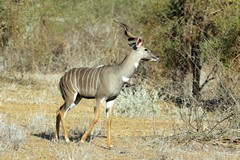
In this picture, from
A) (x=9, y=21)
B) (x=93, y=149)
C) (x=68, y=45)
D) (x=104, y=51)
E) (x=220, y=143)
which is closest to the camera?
(x=93, y=149)

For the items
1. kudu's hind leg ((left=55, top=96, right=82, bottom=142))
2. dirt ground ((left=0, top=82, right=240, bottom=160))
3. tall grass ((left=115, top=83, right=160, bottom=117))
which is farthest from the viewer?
tall grass ((left=115, top=83, right=160, bottom=117))

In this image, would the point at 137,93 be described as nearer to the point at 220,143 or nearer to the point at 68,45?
the point at 220,143

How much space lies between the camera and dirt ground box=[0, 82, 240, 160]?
27.5 feet

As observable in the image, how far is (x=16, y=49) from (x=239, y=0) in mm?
6797

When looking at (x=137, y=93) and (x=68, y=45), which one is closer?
(x=137, y=93)

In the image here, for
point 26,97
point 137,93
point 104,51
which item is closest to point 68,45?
point 104,51

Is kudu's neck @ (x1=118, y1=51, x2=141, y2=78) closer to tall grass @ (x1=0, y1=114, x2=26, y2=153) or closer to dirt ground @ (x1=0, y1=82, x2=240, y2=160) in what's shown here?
dirt ground @ (x1=0, y1=82, x2=240, y2=160)

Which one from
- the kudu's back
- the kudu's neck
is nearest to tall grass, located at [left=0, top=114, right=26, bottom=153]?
the kudu's back

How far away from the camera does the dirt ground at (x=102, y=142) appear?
8391mm

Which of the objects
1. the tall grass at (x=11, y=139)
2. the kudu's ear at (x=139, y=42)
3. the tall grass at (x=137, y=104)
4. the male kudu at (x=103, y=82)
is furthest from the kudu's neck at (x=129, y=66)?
the tall grass at (x=137, y=104)

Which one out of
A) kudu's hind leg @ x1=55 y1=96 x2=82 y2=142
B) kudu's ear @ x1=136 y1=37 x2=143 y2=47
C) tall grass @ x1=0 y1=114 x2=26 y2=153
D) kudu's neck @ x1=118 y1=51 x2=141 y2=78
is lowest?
tall grass @ x1=0 y1=114 x2=26 y2=153

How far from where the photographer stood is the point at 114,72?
30.6 ft

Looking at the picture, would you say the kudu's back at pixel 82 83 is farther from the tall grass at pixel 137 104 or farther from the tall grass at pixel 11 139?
the tall grass at pixel 137 104

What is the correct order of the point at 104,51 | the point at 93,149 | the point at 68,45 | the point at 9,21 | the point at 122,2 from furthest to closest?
the point at 122,2 < the point at 68,45 < the point at 104,51 < the point at 9,21 < the point at 93,149
